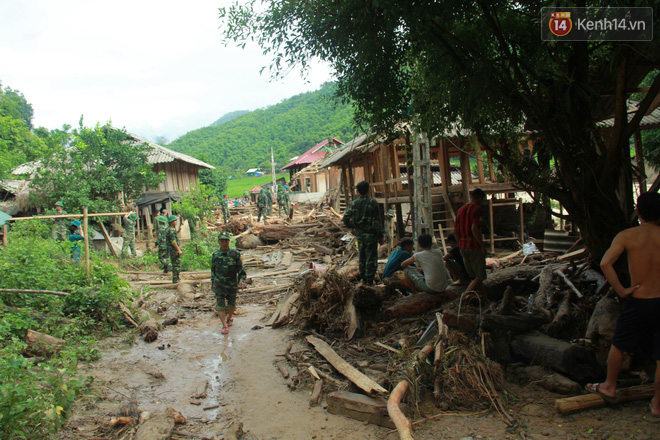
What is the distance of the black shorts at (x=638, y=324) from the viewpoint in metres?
3.52

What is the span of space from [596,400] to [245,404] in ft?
12.1

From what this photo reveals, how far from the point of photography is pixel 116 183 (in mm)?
19219

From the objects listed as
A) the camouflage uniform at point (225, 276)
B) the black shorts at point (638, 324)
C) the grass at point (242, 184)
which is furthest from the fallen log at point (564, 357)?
the grass at point (242, 184)

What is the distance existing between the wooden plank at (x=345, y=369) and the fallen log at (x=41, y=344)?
371 cm

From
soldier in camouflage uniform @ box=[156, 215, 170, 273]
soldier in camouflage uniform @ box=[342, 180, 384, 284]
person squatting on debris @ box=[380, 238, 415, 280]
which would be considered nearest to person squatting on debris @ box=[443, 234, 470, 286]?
person squatting on debris @ box=[380, 238, 415, 280]

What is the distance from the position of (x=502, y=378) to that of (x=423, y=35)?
4.00 m

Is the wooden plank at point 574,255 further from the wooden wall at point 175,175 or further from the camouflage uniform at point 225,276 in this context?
the wooden wall at point 175,175

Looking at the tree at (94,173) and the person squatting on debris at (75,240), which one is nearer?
the person squatting on debris at (75,240)

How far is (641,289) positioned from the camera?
3602mm

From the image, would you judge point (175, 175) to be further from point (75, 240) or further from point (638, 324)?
point (638, 324)

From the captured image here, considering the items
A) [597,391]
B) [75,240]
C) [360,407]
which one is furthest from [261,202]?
[597,391]

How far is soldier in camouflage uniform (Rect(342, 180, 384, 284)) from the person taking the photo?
319 inches

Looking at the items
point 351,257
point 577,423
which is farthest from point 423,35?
point 351,257

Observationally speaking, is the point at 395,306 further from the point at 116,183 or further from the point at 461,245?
the point at 116,183
